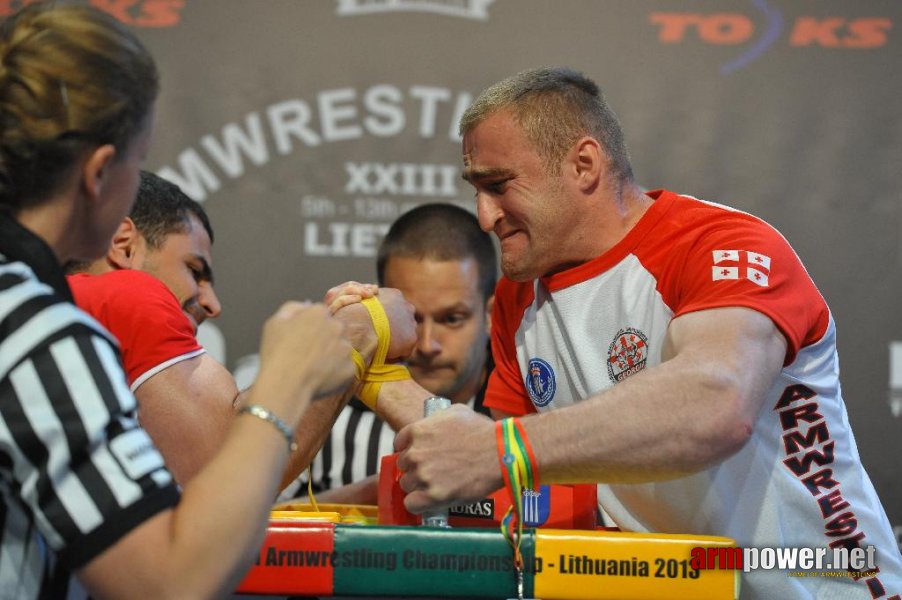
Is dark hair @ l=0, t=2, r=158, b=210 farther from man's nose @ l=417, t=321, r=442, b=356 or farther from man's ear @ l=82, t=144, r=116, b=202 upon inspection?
man's nose @ l=417, t=321, r=442, b=356

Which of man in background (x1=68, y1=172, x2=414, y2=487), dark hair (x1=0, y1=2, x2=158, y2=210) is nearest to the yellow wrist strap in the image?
man in background (x1=68, y1=172, x2=414, y2=487)

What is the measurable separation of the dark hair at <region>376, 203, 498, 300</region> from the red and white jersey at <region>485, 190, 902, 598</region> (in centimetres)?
107

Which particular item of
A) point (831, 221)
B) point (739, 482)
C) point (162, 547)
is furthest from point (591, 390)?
point (831, 221)

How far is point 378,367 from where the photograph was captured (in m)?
1.87

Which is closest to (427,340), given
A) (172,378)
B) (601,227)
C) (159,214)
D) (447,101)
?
(447,101)

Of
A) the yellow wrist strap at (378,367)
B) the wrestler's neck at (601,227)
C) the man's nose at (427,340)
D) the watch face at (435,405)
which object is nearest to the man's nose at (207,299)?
the yellow wrist strap at (378,367)

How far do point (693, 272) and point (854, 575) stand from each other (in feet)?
1.83

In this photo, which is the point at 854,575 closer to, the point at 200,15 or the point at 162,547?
the point at 162,547

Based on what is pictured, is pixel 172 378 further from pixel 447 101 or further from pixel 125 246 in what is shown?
pixel 447 101

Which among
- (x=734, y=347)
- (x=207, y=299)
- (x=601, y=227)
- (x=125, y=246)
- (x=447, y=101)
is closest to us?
(x=734, y=347)

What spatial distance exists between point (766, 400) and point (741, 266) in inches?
9.6

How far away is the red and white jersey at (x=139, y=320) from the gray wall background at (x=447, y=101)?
979 millimetres

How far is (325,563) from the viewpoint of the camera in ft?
4.06

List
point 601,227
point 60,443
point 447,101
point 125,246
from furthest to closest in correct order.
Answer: point 447,101 → point 125,246 → point 601,227 → point 60,443
